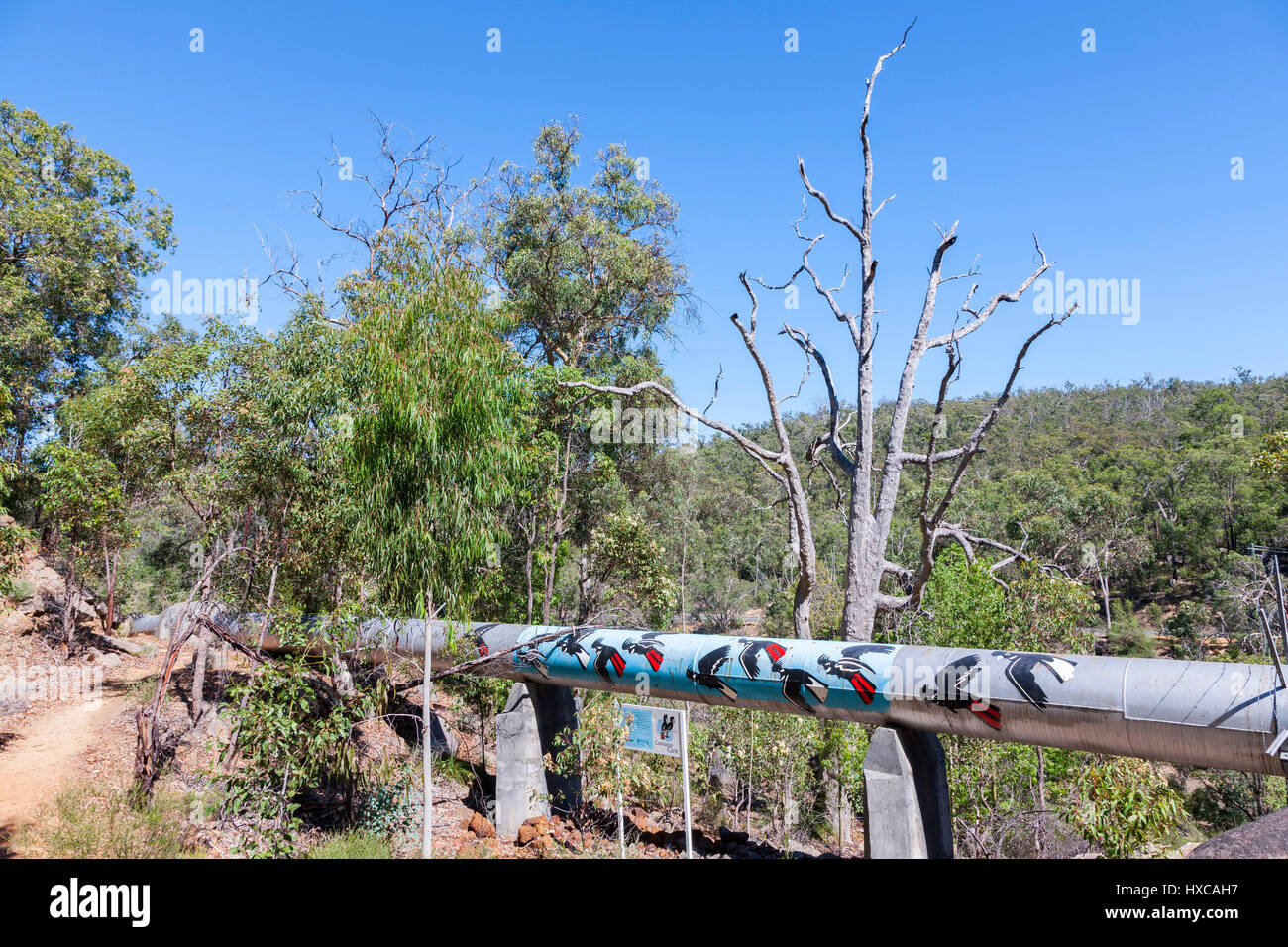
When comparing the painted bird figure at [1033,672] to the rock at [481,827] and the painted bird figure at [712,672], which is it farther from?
the rock at [481,827]

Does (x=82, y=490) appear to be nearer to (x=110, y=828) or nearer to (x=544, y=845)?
(x=110, y=828)

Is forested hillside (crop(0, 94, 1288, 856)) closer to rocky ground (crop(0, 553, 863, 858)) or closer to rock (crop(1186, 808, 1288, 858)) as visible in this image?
rocky ground (crop(0, 553, 863, 858))

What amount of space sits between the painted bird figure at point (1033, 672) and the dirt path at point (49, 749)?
379 inches

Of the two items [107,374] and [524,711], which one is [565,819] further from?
[107,374]

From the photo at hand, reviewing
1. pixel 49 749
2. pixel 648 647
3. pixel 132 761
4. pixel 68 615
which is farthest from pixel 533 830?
pixel 68 615

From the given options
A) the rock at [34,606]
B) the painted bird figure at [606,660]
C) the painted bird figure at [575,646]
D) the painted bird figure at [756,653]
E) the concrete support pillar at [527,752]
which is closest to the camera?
the painted bird figure at [756,653]

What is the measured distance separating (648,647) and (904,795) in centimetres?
302

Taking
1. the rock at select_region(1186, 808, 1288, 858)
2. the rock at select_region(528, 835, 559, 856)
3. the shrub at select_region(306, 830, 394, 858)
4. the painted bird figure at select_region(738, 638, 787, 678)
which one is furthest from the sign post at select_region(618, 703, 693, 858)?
the rock at select_region(1186, 808, 1288, 858)

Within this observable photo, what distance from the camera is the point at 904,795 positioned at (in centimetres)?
→ 661

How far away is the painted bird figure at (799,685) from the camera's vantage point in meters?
6.83

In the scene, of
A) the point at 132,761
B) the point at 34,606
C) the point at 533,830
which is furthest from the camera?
the point at 34,606

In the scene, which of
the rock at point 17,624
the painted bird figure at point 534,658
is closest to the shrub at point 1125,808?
the painted bird figure at point 534,658

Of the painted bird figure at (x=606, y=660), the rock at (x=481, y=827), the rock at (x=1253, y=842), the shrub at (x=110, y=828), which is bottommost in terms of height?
the rock at (x=481, y=827)
